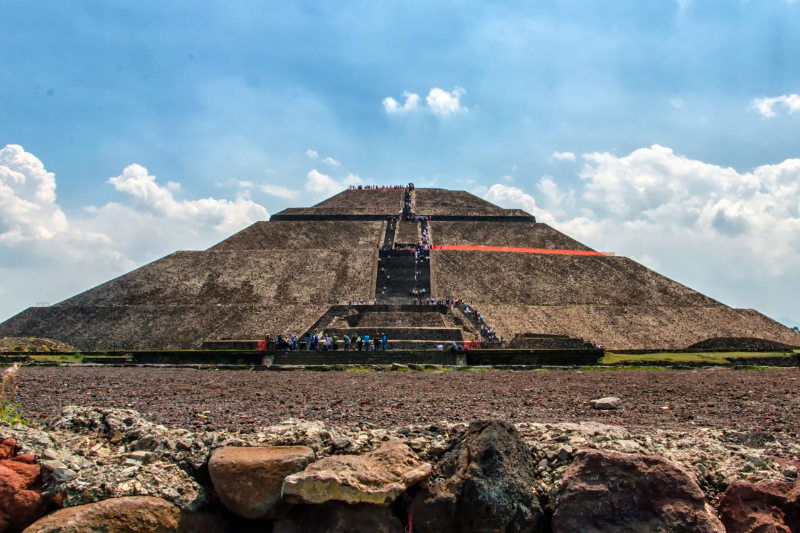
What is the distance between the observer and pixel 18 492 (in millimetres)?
4129

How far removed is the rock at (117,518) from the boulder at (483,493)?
6.51ft

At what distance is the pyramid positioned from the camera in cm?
2609

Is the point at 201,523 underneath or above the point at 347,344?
underneath

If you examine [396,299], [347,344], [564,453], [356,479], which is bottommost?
[356,479]

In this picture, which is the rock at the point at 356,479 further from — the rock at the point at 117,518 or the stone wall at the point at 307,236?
the stone wall at the point at 307,236

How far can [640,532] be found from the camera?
3902 millimetres

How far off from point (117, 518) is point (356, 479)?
1.83 meters

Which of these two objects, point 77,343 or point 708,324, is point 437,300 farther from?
point 77,343

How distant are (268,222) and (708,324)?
35.8 m

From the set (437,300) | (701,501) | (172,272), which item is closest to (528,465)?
(701,501)

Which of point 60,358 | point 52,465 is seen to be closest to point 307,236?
point 60,358

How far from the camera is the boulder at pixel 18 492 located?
13.4 ft

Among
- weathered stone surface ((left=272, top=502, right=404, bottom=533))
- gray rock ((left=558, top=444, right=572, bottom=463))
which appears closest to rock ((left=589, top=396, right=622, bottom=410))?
gray rock ((left=558, top=444, right=572, bottom=463))

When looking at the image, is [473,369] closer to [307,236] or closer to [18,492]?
[18,492]
